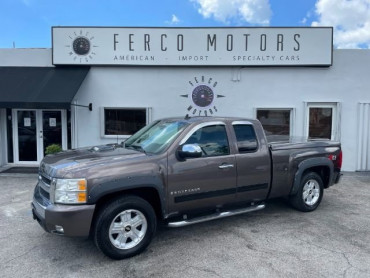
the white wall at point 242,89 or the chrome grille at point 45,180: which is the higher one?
the white wall at point 242,89

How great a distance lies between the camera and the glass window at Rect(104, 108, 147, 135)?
34.3ft

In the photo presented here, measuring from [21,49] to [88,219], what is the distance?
28.8ft

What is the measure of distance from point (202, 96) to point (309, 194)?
5.32 metres

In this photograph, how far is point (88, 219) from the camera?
3.76 meters

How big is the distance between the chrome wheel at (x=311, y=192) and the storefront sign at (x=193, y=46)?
5.20 metres

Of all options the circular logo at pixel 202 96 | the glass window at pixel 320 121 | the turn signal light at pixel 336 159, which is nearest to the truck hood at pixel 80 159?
the turn signal light at pixel 336 159

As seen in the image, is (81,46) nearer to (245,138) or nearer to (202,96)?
(202,96)

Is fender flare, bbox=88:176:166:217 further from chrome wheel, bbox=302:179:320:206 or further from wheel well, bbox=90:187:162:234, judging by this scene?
chrome wheel, bbox=302:179:320:206

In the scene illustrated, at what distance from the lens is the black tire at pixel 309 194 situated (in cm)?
580

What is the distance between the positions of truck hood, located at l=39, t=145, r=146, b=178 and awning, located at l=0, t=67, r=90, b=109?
15.9ft

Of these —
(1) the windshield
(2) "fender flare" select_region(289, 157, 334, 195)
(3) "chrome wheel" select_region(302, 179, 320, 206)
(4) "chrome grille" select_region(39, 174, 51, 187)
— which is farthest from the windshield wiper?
(3) "chrome wheel" select_region(302, 179, 320, 206)

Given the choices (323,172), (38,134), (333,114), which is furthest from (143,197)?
(333,114)

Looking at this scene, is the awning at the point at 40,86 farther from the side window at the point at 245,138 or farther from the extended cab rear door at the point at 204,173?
the side window at the point at 245,138

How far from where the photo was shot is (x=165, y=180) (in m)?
4.25
